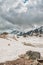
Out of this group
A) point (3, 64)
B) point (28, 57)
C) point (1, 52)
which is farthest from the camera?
point (1, 52)

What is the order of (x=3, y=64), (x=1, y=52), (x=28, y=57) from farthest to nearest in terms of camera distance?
(x=1, y=52) < (x=28, y=57) < (x=3, y=64)

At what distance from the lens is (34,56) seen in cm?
1834

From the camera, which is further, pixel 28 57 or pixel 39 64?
pixel 28 57

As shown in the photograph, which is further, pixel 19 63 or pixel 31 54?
pixel 31 54

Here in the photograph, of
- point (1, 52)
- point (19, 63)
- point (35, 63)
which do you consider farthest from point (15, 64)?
point (1, 52)

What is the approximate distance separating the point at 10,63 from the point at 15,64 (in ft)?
2.04

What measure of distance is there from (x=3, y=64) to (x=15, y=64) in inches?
33.5

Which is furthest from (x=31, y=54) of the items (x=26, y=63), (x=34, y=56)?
(x=26, y=63)

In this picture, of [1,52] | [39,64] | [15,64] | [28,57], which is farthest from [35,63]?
[1,52]

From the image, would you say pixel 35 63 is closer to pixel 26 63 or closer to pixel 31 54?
pixel 26 63

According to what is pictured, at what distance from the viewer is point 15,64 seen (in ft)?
48.8

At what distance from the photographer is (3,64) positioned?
14.9 meters

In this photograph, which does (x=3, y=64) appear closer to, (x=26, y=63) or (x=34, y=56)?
(x=26, y=63)

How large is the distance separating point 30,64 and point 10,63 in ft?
4.97
